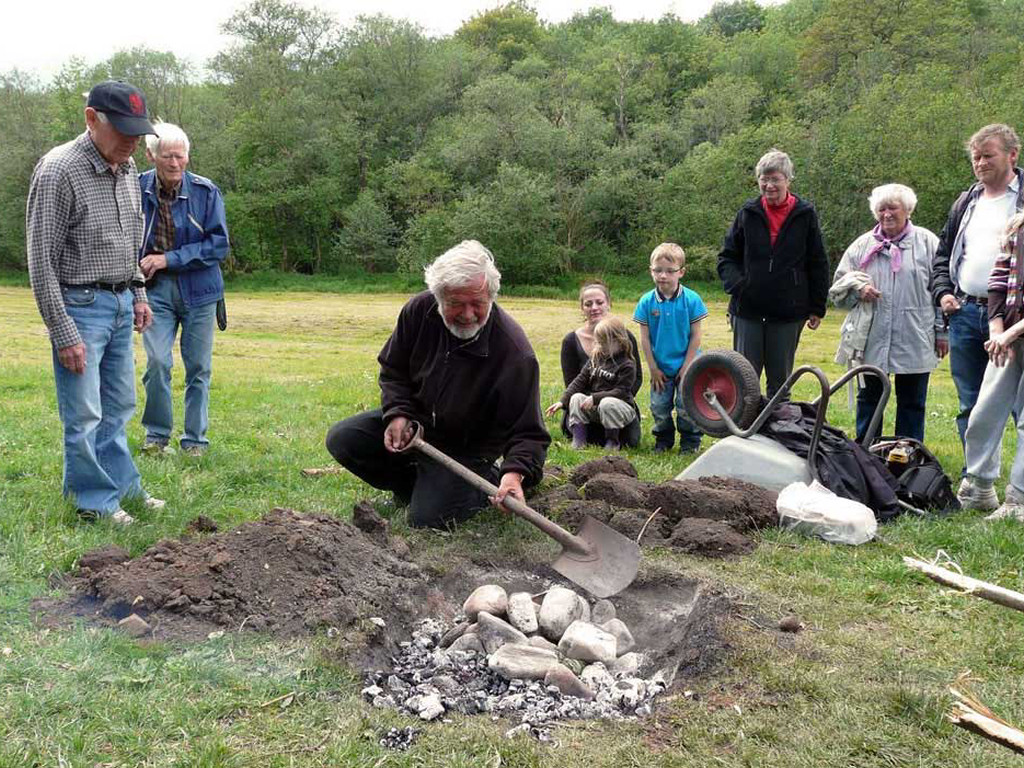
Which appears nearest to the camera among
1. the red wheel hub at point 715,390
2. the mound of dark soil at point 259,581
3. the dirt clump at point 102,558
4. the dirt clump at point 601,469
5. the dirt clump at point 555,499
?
the mound of dark soil at point 259,581

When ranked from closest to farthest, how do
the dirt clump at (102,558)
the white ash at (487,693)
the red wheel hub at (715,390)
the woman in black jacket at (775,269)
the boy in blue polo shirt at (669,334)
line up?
the white ash at (487,693) < the dirt clump at (102,558) < the red wheel hub at (715,390) < the woman in black jacket at (775,269) < the boy in blue polo shirt at (669,334)

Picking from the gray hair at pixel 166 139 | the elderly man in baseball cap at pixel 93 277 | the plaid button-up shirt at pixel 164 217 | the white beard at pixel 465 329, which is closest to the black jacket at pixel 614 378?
the white beard at pixel 465 329

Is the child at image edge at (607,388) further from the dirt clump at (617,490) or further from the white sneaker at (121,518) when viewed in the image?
the white sneaker at (121,518)

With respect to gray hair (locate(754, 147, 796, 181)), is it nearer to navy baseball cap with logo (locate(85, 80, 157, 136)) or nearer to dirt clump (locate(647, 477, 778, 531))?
dirt clump (locate(647, 477, 778, 531))

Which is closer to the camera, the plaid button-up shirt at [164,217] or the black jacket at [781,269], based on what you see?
the plaid button-up shirt at [164,217]

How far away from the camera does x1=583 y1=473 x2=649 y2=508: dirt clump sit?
4.98 m

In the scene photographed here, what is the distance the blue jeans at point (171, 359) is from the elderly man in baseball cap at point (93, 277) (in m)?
1.16

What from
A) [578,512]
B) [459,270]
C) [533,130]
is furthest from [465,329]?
[533,130]

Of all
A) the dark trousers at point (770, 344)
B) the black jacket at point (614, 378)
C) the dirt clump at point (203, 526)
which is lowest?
the dirt clump at point (203, 526)

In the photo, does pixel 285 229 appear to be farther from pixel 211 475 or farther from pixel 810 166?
pixel 211 475

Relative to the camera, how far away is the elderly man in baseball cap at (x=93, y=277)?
410cm

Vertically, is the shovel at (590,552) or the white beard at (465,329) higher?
the white beard at (465,329)

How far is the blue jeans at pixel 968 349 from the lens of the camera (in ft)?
17.8

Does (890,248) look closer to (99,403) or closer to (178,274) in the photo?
(178,274)
